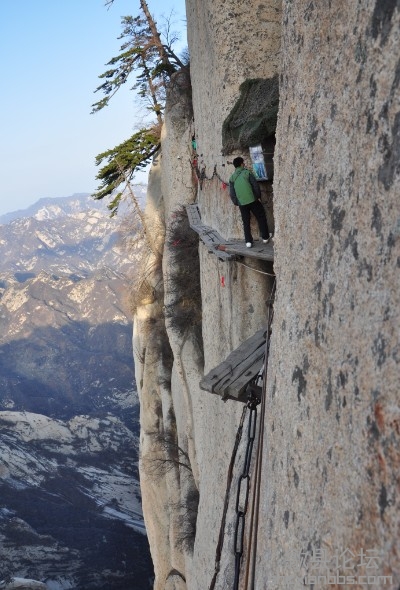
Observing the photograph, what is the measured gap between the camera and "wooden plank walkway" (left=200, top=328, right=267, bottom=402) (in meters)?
8.21

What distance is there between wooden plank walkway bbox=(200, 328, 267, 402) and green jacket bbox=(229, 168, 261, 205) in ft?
9.63

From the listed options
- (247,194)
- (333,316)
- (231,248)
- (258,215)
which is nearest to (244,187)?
(247,194)

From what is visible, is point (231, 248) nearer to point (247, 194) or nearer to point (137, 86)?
point (247, 194)

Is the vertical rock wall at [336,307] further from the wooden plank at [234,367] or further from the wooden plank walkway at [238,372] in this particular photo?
the wooden plank at [234,367]

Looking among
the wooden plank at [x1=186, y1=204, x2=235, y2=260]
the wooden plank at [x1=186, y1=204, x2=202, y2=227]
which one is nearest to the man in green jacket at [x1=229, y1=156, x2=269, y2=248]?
the wooden plank at [x1=186, y1=204, x2=235, y2=260]

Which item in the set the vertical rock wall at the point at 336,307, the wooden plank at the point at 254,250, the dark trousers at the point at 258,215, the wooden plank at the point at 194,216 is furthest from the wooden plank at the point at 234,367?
the wooden plank at the point at 194,216

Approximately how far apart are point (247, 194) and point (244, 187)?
0.15 m

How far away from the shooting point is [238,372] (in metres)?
8.52

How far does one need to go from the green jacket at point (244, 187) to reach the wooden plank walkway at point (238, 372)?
293cm

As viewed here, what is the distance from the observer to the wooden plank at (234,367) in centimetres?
848

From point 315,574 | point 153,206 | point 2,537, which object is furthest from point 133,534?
point 315,574

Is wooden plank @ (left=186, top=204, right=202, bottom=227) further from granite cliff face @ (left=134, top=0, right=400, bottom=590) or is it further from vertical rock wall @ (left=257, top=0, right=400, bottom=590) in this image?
vertical rock wall @ (left=257, top=0, right=400, bottom=590)

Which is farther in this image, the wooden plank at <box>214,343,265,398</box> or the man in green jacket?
the man in green jacket

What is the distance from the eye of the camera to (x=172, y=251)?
863 inches
